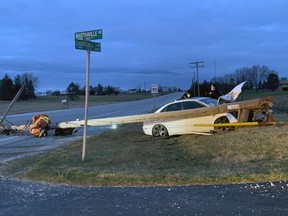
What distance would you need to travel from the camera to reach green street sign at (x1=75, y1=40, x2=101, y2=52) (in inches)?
428

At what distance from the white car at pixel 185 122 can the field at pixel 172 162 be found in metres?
0.74

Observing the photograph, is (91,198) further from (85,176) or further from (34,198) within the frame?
(85,176)

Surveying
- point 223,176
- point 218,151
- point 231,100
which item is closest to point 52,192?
point 223,176

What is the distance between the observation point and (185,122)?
56.1 feet

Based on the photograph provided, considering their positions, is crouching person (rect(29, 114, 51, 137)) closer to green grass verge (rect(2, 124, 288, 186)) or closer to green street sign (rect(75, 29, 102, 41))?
green grass verge (rect(2, 124, 288, 186))

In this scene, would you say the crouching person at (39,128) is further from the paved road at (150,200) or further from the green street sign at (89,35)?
the paved road at (150,200)

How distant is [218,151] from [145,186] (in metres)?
4.65

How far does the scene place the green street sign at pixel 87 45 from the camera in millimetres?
10883

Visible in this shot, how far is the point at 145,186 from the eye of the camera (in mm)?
8078

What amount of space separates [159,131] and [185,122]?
1.25m

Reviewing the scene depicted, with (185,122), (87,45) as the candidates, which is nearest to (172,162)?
(87,45)

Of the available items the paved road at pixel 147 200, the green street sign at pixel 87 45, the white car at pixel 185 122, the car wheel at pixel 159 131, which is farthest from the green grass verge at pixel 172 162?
the green street sign at pixel 87 45

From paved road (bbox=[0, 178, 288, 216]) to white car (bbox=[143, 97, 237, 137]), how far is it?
28.5ft

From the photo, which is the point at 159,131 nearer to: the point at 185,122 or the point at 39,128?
the point at 185,122
